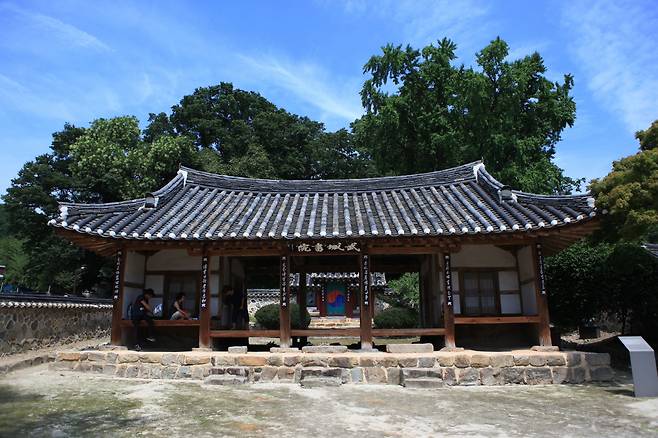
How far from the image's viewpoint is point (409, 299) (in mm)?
30516

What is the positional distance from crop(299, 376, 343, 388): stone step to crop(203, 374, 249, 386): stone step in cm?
142

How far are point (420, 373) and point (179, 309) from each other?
263 inches

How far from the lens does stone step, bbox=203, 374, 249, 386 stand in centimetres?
1108

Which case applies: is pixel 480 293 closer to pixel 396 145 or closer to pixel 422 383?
pixel 422 383

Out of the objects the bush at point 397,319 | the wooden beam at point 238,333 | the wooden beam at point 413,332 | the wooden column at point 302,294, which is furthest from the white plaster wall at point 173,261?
the bush at point 397,319

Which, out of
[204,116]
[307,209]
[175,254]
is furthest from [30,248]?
[307,209]

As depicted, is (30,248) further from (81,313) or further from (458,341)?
(458,341)

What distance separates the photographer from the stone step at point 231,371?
11.4 meters

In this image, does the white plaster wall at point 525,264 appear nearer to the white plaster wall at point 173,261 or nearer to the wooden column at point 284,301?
the wooden column at point 284,301

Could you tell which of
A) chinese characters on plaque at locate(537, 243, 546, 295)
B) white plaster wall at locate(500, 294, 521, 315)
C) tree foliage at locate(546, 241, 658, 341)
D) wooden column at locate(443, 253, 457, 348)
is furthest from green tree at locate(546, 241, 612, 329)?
wooden column at locate(443, 253, 457, 348)

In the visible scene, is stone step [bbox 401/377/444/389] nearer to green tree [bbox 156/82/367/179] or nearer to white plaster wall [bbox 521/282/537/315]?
white plaster wall [bbox 521/282/537/315]

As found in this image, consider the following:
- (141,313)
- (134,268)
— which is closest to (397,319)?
(134,268)

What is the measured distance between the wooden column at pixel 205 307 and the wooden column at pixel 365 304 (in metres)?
4.02

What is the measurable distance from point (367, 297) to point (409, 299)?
18649 millimetres
